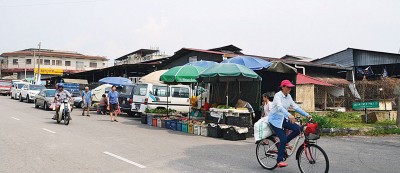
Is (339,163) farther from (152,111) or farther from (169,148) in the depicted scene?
(152,111)

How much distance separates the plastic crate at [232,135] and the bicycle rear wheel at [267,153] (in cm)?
465

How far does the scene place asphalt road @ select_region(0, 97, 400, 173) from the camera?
726 cm

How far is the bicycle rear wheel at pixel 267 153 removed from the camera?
23.7ft

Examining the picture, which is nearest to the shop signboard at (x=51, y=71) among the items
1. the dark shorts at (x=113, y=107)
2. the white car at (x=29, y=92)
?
the white car at (x=29, y=92)

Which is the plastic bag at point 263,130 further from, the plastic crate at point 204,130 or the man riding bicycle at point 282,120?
the plastic crate at point 204,130

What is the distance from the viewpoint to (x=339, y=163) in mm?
8352

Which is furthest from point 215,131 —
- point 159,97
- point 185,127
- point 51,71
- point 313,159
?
point 51,71

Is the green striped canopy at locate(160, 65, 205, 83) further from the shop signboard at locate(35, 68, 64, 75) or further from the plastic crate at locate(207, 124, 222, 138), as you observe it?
the shop signboard at locate(35, 68, 64, 75)

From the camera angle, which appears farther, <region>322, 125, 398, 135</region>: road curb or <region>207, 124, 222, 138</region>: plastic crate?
<region>322, 125, 398, 135</region>: road curb

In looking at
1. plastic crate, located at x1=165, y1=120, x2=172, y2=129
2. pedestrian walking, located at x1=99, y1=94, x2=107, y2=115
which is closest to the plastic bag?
plastic crate, located at x1=165, y1=120, x2=172, y2=129

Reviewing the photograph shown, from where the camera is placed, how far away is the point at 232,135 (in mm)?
12242

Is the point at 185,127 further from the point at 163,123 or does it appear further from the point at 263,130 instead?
the point at 263,130

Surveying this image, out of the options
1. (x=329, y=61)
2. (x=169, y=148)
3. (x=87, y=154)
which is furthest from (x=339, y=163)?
(x=329, y=61)

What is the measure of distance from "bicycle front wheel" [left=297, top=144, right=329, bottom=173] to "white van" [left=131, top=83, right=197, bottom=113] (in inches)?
507
